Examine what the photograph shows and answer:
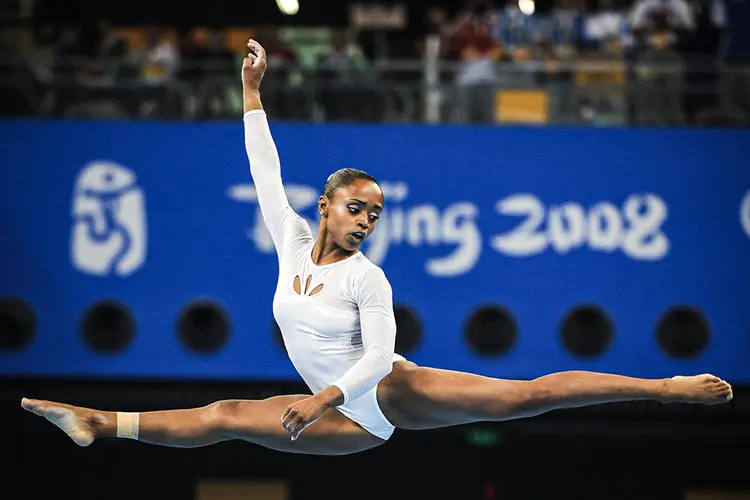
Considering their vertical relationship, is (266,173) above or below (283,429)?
above

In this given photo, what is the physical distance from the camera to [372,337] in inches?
203

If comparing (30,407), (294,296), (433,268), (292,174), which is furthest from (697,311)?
(30,407)

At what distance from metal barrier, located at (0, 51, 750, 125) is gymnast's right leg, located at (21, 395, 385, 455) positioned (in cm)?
424

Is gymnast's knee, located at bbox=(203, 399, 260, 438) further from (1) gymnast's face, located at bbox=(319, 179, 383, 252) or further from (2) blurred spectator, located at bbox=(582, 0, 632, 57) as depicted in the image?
(2) blurred spectator, located at bbox=(582, 0, 632, 57)

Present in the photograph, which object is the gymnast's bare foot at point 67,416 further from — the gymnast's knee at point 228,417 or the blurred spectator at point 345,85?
the blurred spectator at point 345,85

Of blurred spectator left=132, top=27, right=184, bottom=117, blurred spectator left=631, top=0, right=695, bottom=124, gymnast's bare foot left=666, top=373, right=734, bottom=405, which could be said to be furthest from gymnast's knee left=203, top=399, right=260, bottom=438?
blurred spectator left=631, top=0, right=695, bottom=124

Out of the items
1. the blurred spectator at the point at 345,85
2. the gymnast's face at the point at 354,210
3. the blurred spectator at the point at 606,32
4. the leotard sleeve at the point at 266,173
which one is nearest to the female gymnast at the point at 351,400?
the gymnast's face at the point at 354,210

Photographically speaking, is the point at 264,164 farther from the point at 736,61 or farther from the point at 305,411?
the point at 736,61

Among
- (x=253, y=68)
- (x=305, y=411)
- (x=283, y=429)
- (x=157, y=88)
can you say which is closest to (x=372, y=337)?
(x=305, y=411)

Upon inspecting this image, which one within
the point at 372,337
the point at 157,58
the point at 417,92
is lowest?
the point at 372,337

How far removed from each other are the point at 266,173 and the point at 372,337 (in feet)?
3.62

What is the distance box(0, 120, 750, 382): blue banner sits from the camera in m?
9.47

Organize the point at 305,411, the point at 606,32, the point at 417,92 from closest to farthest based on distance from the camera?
the point at 305,411 → the point at 417,92 → the point at 606,32

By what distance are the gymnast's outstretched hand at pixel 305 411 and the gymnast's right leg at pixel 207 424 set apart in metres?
0.49
